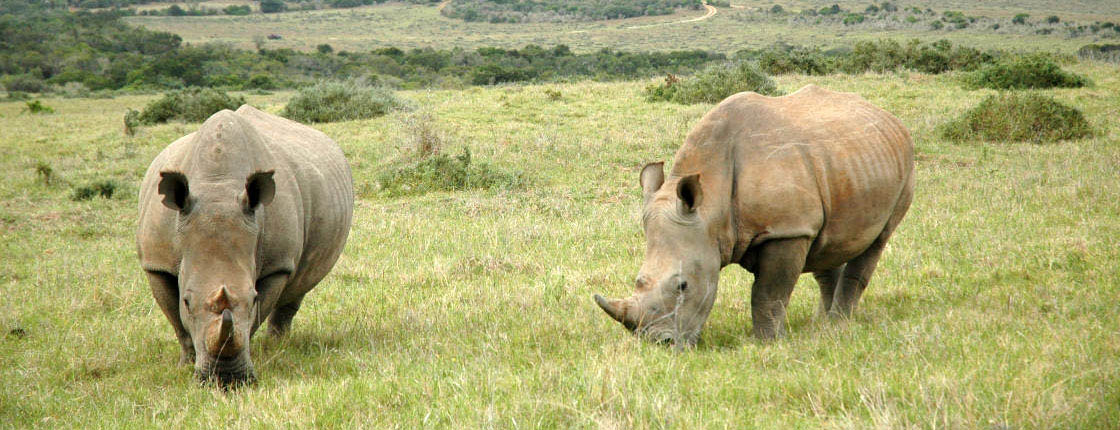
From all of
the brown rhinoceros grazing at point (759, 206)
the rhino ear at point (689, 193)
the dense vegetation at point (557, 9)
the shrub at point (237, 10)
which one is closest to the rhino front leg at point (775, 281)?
the brown rhinoceros grazing at point (759, 206)

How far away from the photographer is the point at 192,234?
5.05 meters

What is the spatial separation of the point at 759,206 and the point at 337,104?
1774 centimetres

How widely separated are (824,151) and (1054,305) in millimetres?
1735

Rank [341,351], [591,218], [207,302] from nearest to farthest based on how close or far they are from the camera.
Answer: [207,302], [341,351], [591,218]

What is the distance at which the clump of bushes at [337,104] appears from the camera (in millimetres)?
21594

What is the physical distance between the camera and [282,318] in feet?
23.0

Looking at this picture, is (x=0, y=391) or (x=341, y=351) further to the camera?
(x=341, y=351)

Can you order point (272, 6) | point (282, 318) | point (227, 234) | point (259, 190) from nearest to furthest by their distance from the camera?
point (227, 234), point (259, 190), point (282, 318), point (272, 6)

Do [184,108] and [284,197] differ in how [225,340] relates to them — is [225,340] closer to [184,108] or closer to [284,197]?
[284,197]

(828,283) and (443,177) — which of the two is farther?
(443,177)

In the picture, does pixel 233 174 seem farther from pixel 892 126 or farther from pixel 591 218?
pixel 591 218

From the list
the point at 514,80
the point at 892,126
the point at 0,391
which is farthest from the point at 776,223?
the point at 514,80

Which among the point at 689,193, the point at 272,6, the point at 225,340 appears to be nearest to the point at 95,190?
the point at 225,340

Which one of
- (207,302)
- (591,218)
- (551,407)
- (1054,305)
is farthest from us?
(591,218)
